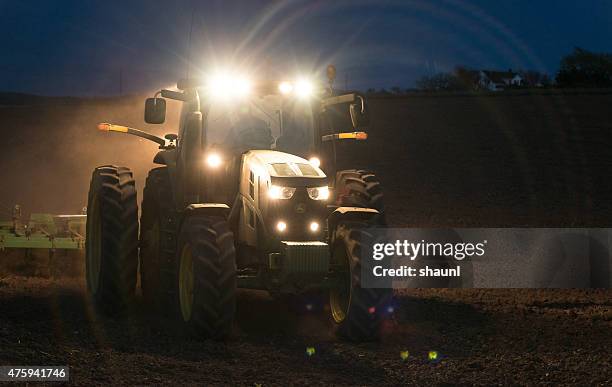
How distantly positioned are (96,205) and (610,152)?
22661mm

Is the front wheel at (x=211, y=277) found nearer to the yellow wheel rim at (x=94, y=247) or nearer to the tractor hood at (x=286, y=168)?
the tractor hood at (x=286, y=168)

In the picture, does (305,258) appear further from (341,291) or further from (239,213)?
(239,213)

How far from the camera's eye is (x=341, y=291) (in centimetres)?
933

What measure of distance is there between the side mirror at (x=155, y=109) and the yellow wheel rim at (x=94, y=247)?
1.57m

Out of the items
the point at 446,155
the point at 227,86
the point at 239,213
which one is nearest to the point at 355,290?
the point at 239,213

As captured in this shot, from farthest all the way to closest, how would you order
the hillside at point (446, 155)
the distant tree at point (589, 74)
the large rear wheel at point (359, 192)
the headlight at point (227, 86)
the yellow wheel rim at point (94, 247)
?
the distant tree at point (589, 74), the hillside at point (446, 155), the yellow wheel rim at point (94, 247), the headlight at point (227, 86), the large rear wheel at point (359, 192)

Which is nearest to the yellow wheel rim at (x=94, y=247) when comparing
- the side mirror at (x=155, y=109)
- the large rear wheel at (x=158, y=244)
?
the large rear wheel at (x=158, y=244)

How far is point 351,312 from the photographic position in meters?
8.78

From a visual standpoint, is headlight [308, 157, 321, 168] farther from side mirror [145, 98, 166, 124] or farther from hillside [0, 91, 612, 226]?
hillside [0, 91, 612, 226]

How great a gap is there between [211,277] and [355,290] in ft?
4.36

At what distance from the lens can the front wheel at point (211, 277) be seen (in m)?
8.44

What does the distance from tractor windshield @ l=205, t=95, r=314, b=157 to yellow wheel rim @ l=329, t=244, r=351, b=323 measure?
1578 millimetres

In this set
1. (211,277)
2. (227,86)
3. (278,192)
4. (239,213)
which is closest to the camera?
(211,277)

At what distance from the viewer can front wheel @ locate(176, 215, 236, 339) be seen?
332 inches
